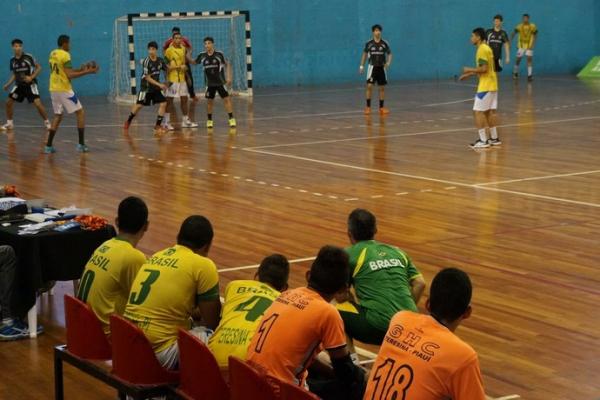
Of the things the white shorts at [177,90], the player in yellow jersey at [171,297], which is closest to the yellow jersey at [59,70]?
the white shorts at [177,90]

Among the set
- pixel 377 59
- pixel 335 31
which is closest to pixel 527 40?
pixel 335 31

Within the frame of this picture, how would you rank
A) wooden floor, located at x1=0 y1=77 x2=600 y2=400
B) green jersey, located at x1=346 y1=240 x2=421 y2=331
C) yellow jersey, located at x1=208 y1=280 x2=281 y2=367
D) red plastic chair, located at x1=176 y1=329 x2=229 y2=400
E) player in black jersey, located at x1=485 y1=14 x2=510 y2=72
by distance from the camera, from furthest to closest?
player in black jersey, located at x1=485 y1=14 x2=510 y2=72 < wooden floor, located at x1=0 y1=77 x2=600 y2=400 < green jersey, located at x1=346 y1=240 x2=421 y2=331 < yellow jersey, located at x1=208 y1=280 x2=281 y2=367 < red plastic chair, located at x1=176 y1=329 x2=229 y2=400

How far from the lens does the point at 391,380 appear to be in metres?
4.38

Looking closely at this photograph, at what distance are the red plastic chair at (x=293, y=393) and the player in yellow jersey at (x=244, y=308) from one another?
833 mm

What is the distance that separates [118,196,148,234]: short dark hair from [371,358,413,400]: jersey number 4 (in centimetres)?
255

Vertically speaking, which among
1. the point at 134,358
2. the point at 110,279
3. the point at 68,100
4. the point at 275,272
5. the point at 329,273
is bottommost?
the point at 134,358

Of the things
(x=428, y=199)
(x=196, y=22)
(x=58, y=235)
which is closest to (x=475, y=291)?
(x=58, y=235)

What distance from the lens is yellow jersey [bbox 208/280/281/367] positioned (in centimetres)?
537

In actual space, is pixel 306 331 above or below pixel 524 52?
below

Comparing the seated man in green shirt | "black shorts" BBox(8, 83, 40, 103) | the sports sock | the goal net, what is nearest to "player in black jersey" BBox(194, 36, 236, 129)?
"black shorts" BBox(8, 83, 40, 103)

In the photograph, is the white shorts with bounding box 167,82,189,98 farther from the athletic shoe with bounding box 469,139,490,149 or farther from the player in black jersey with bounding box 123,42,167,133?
the athletic shoe with bounding box 469,139,490,149

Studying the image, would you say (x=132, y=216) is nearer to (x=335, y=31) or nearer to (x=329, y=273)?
(x=329, y=273)

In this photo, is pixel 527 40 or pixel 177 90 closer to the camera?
pixel 177 90

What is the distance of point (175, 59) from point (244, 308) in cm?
1842
